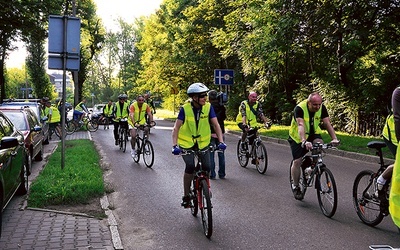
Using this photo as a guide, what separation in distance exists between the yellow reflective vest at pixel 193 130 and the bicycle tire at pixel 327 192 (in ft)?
5.56

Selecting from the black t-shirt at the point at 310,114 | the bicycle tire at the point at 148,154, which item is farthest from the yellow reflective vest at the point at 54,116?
the black t-shirt at the point at 310,114

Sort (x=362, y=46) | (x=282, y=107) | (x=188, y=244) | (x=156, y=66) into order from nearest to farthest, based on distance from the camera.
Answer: (x=188, y=244), (x=362, y=46), (x=282, y=107), (x=156, y=66)

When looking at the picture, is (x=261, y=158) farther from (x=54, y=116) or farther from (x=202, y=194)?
(x=54, y=116)

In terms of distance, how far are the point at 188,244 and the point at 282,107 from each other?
2128 centimetres

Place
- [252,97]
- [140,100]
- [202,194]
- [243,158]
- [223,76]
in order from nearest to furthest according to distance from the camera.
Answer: [202,194], [252,97], [243,158], [140,100], [223,76]

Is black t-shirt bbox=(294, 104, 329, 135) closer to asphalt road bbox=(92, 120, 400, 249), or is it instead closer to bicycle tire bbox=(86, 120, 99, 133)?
asphalt road bbox=(92, 120, 400, 249)

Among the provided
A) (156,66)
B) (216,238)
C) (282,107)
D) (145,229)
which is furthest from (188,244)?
(156,66)

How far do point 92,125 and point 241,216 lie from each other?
20360 millimetres

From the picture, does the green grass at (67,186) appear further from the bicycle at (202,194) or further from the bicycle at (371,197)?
the bicycle at (371,197)

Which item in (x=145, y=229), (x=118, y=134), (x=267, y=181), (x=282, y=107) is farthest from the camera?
(x=282, y=107)

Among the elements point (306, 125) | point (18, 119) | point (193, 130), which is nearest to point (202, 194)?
point (193, 130)

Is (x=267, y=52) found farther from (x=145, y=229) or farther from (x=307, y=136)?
(x=145, y=229)

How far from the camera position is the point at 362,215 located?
603 centimetres

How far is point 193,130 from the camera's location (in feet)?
19.8
